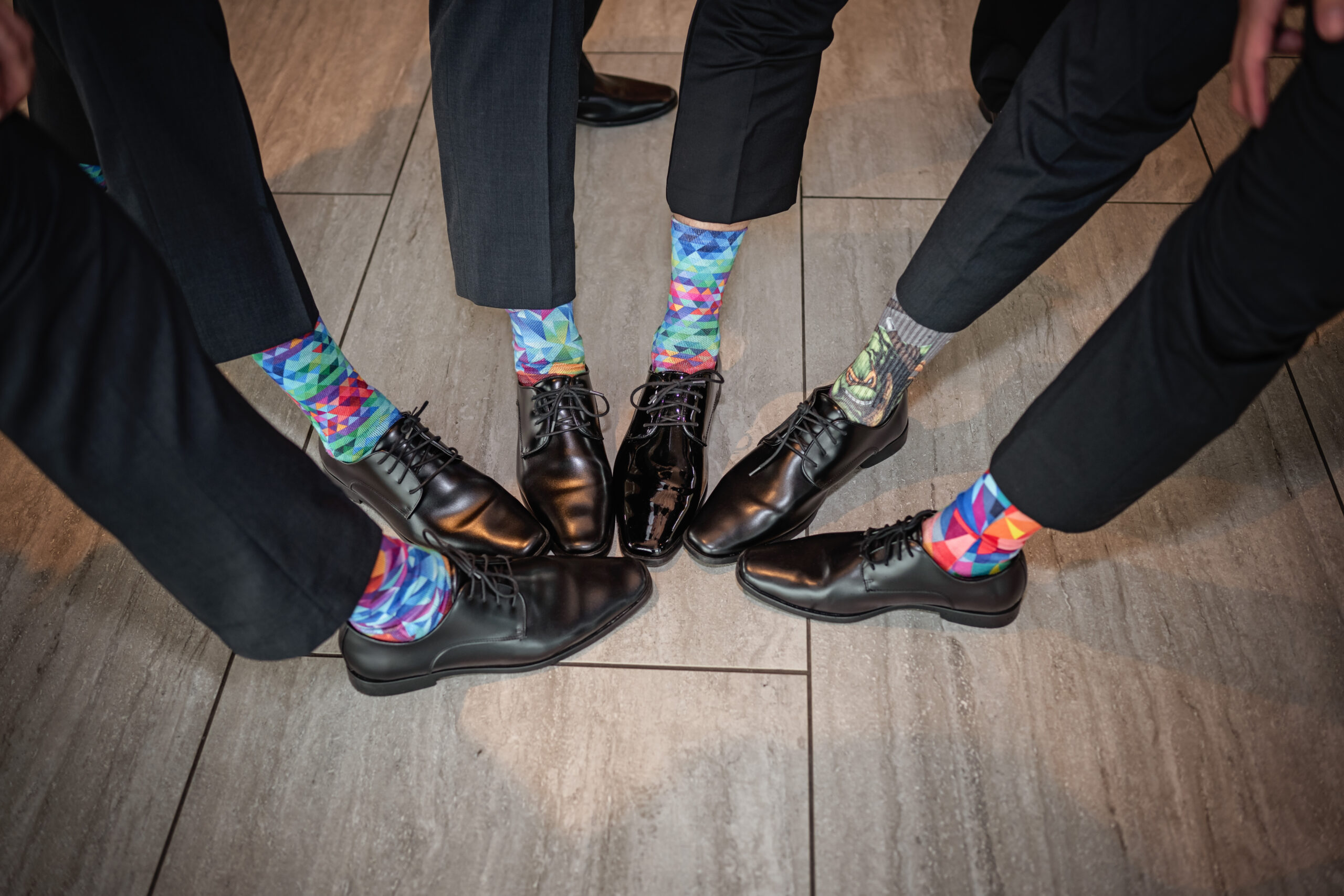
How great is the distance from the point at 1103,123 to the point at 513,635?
0.78 m

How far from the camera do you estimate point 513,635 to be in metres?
0.93

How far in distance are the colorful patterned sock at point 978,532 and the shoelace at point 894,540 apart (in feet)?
0.04

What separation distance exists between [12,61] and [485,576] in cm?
59

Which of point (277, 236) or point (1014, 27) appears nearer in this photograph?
point (277, 236)

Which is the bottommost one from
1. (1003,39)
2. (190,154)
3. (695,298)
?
(695,298)

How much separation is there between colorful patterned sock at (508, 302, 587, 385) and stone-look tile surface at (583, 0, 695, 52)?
0.86 m

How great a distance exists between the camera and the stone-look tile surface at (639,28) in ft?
5.66

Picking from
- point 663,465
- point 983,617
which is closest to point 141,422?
point 663,465

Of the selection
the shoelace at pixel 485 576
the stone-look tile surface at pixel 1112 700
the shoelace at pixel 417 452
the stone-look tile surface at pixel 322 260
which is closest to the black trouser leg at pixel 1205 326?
the stone-look tile surface at pixel 1112 700

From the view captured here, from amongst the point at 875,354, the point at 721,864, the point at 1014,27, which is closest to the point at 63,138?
the point at 875,354

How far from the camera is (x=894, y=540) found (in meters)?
0.95

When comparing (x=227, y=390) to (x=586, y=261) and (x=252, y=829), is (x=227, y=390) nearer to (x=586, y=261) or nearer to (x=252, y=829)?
(x=252, y=829)

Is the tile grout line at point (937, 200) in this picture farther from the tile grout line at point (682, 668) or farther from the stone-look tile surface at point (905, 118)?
the tile grout line at point (682, 668)

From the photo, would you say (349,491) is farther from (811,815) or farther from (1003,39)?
(1003,39)
